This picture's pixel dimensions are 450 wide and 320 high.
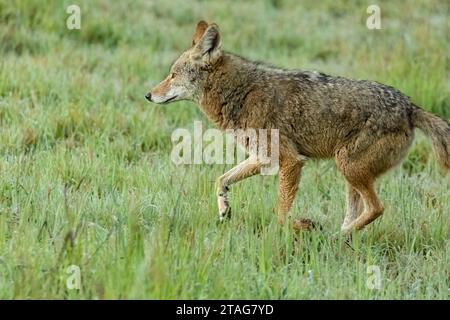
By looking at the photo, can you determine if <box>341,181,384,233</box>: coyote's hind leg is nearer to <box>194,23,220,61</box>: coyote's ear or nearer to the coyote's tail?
the coyote's tail

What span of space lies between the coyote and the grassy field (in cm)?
23

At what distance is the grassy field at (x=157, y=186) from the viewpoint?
15.6 ft

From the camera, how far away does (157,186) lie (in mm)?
6570

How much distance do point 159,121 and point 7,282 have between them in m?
4.15

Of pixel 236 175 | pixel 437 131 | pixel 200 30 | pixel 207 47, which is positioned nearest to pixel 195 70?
pixel 207 47

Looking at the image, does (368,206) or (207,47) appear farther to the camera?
(207,47)

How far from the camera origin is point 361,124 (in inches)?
244

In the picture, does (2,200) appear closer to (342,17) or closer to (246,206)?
(246,206)

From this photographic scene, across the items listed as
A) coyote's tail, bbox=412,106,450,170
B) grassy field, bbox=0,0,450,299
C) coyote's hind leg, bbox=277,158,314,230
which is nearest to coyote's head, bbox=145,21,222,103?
grassy field, bbox=0,0,450,299

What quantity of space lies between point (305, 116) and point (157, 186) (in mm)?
1221

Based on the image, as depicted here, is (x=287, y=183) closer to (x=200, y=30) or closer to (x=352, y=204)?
(x=352, y=204)

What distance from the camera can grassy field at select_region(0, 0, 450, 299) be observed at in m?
4.77

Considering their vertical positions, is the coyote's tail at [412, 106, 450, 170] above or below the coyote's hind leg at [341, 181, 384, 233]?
above
